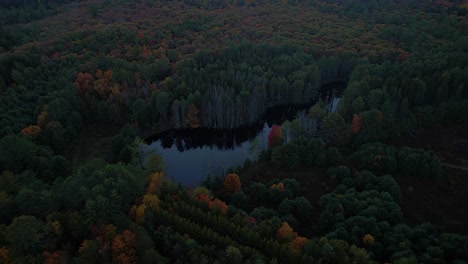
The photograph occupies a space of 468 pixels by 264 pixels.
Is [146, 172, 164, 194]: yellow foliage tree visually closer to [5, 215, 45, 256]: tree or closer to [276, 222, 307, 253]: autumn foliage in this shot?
[5, 215, 45, 256]: tree

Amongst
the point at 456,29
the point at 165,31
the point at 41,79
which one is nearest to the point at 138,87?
the point at 41,79

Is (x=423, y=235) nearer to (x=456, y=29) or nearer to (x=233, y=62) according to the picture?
(x=233, y=62)

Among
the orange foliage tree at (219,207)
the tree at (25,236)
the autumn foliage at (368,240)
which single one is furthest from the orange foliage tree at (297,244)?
the tree at (25,236)

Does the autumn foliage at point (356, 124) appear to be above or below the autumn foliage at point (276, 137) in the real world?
above

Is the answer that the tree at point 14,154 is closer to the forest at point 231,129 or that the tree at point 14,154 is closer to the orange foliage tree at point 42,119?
the forest at point 231,129

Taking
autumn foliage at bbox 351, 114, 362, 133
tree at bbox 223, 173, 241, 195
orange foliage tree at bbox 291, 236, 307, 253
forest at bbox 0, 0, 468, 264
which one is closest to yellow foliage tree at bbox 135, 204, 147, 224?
forest at bbox 0, 0, 468, 264

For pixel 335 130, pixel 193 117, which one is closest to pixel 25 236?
pixel 193 117

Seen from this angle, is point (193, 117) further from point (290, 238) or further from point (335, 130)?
point (290, 238)
